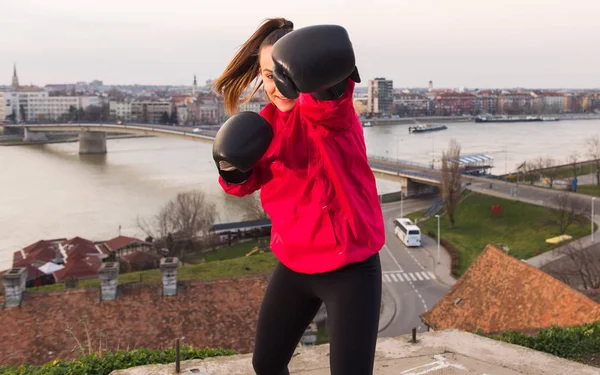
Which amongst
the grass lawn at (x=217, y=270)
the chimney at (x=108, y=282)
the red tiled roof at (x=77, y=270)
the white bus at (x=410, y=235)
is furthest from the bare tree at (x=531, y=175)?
the chimney at (x=108, y=282)

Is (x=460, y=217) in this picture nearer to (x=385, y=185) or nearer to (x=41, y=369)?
(x=385, y=185)

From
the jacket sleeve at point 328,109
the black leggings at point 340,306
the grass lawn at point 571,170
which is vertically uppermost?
the jacket sleeve at point 328,109

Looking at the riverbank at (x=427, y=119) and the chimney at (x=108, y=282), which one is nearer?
the chimney at (x=108, y=282)

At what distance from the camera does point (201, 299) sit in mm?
7703

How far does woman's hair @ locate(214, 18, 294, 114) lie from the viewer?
1955mm

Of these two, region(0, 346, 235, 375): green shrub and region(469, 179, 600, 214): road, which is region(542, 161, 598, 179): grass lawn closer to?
region(469, 179, 600, 214): road

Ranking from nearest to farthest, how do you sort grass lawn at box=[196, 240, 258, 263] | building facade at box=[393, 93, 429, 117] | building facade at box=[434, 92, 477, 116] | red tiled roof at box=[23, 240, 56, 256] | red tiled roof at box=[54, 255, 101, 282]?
red tiled roof at box=[54, 255, 101, 282]
red tiled roof at box=[23, 240, 56, 256]
grass lawn at box=[196, 240, 258, 263]
building facade at box=[393, 93, 429, 117]
building facade at box=[434, 92, 477, 116]

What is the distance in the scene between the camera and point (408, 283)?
→ 14125 millimetres

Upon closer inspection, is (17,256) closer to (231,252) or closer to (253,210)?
(231,252)

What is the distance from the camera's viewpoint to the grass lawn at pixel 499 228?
55.8ft

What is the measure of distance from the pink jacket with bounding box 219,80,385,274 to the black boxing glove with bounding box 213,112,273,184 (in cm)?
7

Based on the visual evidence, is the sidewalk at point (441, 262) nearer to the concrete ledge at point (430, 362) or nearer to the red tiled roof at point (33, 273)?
the red tiled roof at point (33, 273)

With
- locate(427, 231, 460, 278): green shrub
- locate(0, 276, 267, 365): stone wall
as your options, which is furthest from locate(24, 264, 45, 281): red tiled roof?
locate(427, 231, 460, 278): green shrub

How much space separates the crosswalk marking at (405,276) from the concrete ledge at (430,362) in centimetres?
1053
